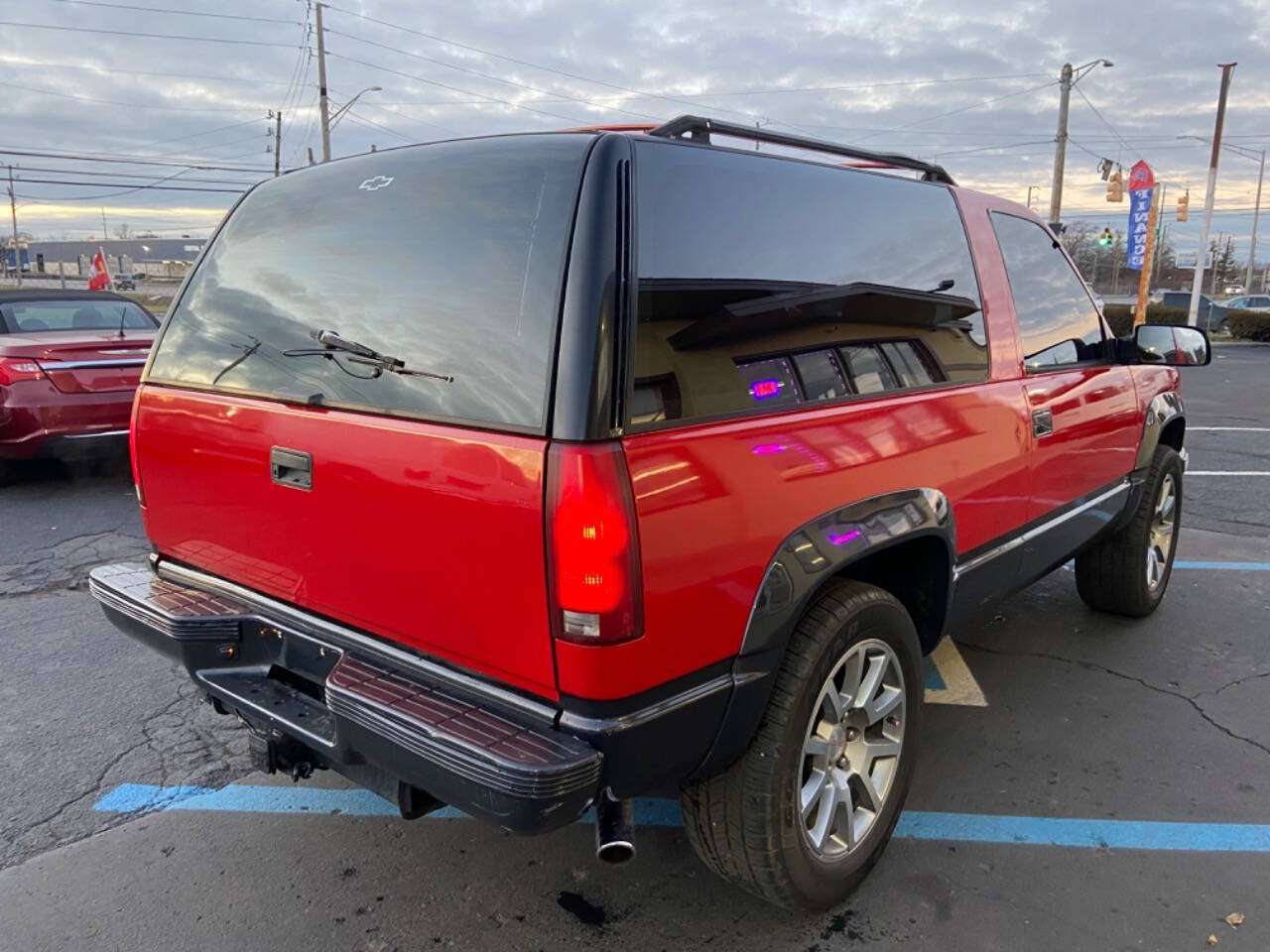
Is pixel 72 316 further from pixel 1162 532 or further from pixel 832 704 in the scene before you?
pixel 1162 532

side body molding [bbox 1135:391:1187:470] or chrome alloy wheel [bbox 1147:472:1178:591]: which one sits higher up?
side body molding [bbox 1135:391:1187:470]

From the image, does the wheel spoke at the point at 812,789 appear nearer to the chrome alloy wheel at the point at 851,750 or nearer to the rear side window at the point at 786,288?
the chrome alloy wheel at the point at 851,750

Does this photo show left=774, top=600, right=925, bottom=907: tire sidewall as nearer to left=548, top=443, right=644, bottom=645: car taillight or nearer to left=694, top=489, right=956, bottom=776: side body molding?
left=694, top=489, right=956, bottom=776: side body molding

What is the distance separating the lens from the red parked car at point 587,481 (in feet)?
5.98

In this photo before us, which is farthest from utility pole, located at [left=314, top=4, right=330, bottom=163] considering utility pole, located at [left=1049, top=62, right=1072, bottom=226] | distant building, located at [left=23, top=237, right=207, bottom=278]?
distant building, located at [left=23, top=237, right=207, bottom=278]

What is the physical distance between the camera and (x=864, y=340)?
252 cm

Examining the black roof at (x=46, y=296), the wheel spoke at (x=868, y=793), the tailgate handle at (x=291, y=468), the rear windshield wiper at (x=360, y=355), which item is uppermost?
the black roof at (x=46, y=296)

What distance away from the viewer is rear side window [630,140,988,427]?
1.96m

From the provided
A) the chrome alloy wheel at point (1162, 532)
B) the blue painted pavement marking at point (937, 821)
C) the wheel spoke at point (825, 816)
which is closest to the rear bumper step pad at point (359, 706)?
the blue painted pavement marking at point (937, 821)

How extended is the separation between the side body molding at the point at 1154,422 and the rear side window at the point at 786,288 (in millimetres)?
1716

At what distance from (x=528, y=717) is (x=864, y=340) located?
138 centimetres

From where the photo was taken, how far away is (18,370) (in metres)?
6.36

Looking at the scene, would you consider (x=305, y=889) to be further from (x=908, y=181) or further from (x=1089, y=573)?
(x=1089, y=573)

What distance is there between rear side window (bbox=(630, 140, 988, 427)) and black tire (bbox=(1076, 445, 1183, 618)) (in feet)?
6.38
